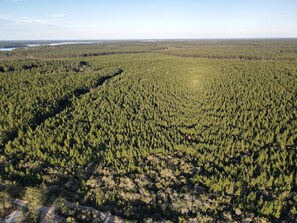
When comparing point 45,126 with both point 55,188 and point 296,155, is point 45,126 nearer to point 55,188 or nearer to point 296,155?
point 55,188

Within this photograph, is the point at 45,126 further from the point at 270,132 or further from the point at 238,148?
the point at 270,132

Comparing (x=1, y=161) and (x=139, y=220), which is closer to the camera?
(x=139, y=220)

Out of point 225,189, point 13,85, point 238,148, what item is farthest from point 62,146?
point 13,85

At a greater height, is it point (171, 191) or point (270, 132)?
point (270, 132)

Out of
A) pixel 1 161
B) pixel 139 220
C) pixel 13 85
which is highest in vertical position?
pixel 13 85

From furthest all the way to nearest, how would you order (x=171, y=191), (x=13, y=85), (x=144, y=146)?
(x=13, y=85) < (x=144, y=146) < (x=171, y=191)

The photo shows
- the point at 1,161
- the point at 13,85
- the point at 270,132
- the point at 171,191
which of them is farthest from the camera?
the point at 13,85

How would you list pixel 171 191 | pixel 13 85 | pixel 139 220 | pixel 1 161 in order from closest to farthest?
pixel 139 220 < pixel 171 191 < pixel 1 161 < pixel 13 85

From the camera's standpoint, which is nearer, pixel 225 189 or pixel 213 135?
pixel 225 189

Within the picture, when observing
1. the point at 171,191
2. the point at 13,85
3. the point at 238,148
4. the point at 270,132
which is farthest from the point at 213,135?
the point at 13,85
